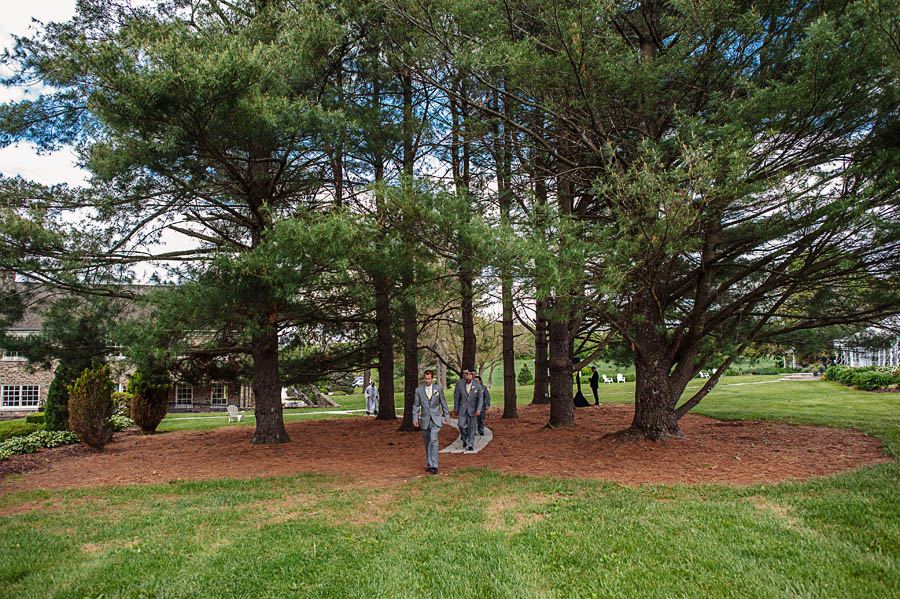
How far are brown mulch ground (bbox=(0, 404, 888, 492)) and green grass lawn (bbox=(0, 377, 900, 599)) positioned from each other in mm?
863

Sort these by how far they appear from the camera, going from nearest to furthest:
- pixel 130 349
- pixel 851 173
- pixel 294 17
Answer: pixel 851 173
pixel 130 349
pixel 294 17

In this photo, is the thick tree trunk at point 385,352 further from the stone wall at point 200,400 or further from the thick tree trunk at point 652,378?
the stone wall at point 200,400

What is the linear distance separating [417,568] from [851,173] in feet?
21.0

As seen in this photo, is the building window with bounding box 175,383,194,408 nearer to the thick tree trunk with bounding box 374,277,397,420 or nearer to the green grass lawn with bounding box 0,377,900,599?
the thick tree trunk with bounding box 374,277,397,420

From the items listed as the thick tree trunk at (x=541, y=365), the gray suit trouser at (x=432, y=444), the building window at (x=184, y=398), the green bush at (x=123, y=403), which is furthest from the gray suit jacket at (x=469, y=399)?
the building window at (x=184, y=398)

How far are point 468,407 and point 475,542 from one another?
16.7 feet

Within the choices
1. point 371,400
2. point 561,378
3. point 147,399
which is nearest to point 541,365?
point 561,378

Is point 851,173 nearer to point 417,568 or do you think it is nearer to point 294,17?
point 417,568

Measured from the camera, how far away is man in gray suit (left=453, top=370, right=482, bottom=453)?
958 centimetres

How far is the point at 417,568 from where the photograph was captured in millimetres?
4238

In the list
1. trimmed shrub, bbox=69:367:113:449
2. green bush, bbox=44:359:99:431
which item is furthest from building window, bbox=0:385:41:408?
trimmed shrub, bbox=69:367:113:449

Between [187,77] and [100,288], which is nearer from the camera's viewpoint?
[187,77]

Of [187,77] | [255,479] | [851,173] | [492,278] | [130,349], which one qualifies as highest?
[187,77]

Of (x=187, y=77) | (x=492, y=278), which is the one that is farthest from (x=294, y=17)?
(x=492, y=278)
